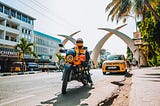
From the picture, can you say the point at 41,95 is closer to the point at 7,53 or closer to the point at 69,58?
the point at 69,58

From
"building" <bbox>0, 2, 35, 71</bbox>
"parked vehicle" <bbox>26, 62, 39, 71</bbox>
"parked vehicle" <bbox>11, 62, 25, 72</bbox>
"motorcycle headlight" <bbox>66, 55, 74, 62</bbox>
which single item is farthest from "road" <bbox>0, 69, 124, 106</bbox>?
"parked vehicle" <bbox>26, 62, 39, 71</bbox>

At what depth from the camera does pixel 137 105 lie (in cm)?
487

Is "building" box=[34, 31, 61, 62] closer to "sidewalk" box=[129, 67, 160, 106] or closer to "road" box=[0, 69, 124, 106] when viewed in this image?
"road" box=[0, 69, 124, 106]

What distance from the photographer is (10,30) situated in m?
46.3

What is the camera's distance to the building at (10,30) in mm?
37844

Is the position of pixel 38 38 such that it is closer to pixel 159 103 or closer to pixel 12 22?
pixel 12 22

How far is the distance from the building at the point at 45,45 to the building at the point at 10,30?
10.1 meters

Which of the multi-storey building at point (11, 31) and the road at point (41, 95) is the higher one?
the multi-storey building at point (11, 31)

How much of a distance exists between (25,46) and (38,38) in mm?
27591

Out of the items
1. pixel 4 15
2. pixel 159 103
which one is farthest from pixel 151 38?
pixel 4 15

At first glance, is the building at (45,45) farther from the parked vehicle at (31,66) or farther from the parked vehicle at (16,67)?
the parked vehicle at (16,67)

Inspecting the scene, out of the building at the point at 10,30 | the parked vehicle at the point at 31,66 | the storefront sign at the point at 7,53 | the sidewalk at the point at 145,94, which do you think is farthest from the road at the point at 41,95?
the parked vehicle at the point at 31,66

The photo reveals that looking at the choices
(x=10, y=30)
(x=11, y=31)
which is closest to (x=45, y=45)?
(x=11, y=31)

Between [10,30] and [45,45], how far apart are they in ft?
91.1
